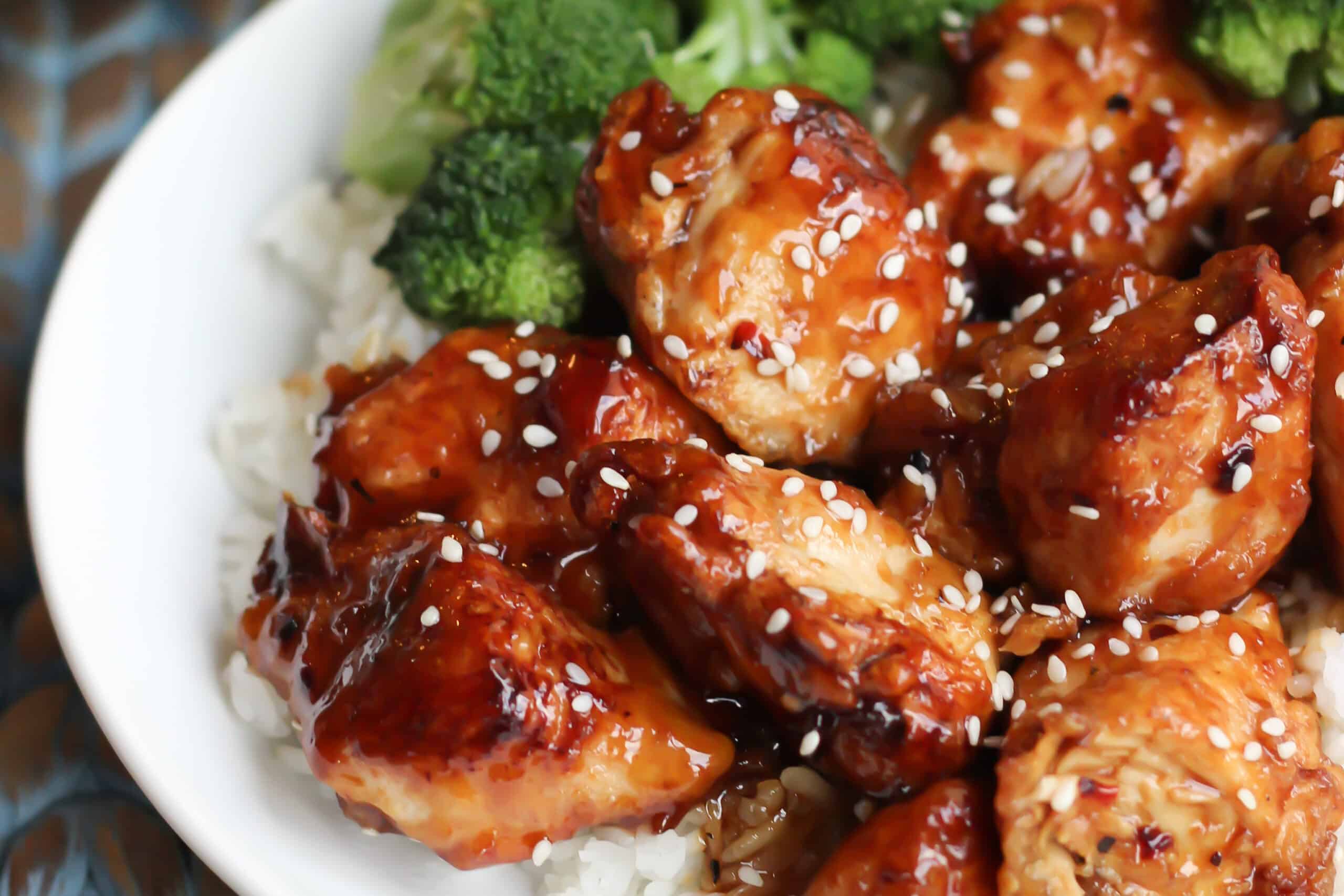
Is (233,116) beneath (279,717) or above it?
above

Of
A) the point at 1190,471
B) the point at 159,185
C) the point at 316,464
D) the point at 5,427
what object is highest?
the point at 1190,471

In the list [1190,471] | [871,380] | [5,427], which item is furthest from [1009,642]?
[5,427]

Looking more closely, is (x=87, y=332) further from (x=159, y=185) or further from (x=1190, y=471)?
(x=1190, y=471)

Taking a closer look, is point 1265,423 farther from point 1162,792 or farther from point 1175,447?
point 1162,792

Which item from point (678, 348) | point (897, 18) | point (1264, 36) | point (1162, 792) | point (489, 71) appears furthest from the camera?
point (897, 18)

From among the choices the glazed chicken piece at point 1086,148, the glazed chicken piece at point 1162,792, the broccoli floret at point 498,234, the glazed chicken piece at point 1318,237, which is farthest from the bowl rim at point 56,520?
the glazed chicken piece at point 1318,237

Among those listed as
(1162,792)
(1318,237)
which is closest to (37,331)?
(1162,792)

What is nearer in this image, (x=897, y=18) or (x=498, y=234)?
(x=498, y=234)

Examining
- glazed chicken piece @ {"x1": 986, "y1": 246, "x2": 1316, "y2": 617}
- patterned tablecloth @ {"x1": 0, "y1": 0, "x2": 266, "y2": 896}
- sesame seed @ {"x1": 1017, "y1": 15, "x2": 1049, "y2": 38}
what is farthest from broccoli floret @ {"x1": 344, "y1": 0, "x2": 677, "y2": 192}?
glazed chicken piece @ {"x1": 986, "y1": 246, "x2": 1316, "y2": 617}
